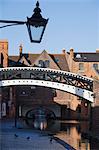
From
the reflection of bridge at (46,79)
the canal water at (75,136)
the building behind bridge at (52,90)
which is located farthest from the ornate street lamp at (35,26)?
the building behind bridge at (52,90)

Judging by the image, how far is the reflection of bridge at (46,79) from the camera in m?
27.6

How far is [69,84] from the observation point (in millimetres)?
28641

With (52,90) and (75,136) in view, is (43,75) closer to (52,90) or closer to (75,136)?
(75,136)

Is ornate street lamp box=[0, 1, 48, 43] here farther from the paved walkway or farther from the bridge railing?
the bridge railing

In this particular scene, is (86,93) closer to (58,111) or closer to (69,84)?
(69,84)

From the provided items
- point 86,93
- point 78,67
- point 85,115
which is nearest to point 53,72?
point 86,93

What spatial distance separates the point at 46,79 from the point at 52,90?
13645 mm

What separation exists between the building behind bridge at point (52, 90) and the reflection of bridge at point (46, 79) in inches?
290

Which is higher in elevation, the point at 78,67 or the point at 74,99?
the point at 78,67

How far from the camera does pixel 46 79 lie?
29.6m

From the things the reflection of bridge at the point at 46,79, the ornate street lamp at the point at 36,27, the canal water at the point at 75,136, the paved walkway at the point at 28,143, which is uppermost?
the ornate street lamp at the point at 36,27

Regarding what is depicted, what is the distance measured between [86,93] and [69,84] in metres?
2.35

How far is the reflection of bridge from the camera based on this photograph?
27.6 m

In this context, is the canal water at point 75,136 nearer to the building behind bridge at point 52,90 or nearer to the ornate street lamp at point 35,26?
the building behind bridge at point 52,90
